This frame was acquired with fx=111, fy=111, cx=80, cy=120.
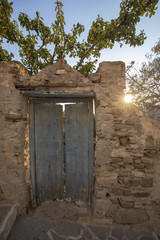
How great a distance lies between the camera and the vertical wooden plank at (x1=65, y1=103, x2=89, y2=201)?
7.70 feet

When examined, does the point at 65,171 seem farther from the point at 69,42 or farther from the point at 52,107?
the point at 69,42

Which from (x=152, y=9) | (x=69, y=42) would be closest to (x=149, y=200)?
(x=152, y=9)

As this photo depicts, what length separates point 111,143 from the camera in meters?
1.94

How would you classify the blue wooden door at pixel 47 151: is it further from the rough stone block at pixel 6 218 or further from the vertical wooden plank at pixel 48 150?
the rough stone block at pixel 6 218

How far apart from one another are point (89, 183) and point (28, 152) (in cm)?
146

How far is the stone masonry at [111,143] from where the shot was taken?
6.30 ft

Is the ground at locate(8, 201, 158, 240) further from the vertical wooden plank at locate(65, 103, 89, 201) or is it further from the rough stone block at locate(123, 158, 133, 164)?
the rough stone block at locate(123, 158, 133, 164)

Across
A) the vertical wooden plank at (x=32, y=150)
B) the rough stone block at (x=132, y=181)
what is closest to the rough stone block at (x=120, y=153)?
the rough stone block at (x=132, y=181)

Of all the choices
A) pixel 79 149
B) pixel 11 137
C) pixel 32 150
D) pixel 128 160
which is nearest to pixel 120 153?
pixel 128 160

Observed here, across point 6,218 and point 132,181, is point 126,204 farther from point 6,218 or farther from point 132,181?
point 6,218

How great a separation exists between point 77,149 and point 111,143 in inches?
30.7

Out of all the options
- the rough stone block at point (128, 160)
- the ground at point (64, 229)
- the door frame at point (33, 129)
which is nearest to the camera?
the ground at point (64, 229)

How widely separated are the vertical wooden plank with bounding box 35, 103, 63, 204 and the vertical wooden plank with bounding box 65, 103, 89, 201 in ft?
0.58

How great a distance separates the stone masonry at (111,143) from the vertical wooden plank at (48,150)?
411 mm
